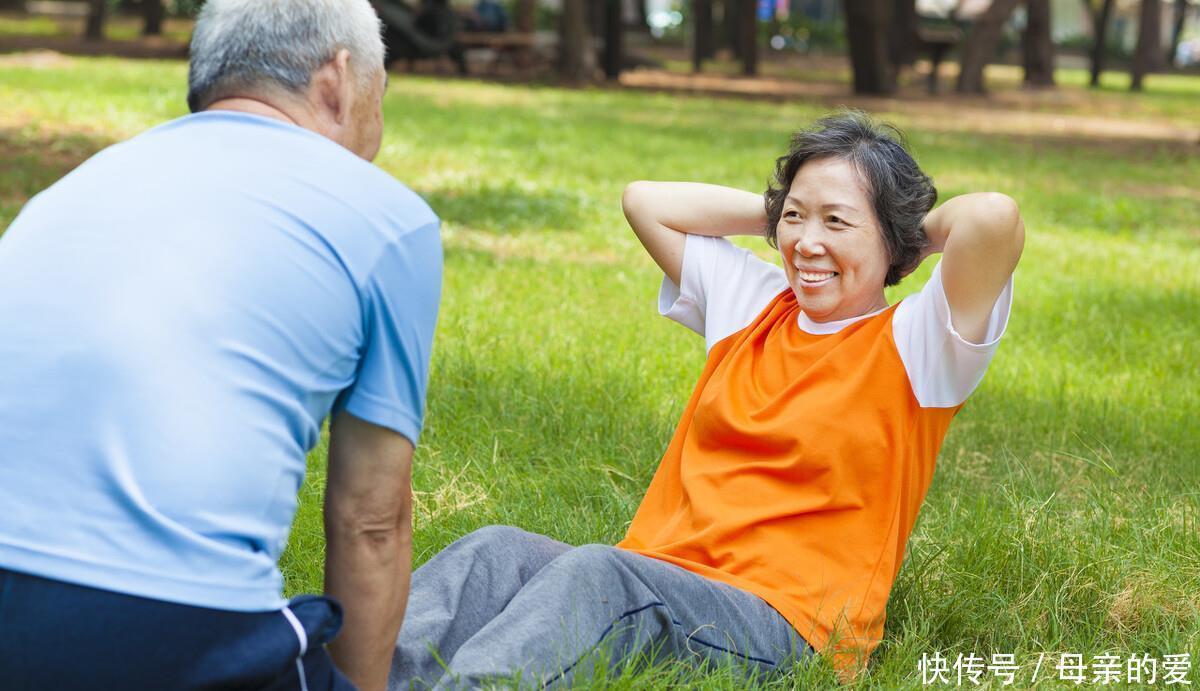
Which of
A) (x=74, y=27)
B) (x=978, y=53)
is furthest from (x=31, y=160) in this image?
(x=74, y=27)

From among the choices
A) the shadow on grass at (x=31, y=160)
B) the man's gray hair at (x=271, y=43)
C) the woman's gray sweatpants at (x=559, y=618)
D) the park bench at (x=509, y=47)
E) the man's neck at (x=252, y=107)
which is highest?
the man's gray hair at (x=271, y=43)

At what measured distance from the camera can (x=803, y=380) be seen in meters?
2.88

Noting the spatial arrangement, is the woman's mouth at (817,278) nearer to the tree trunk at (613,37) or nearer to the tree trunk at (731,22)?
the tree trunk at (613,37)

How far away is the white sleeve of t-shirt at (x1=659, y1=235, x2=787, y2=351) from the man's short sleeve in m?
1.21

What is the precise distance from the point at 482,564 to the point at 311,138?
108cm

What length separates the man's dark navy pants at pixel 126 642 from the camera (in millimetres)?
1777

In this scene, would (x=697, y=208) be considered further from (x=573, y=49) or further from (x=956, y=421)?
(x=573, y=49)

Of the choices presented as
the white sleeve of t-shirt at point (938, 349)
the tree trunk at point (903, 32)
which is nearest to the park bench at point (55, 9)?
the tree trunk at point (903, 32)

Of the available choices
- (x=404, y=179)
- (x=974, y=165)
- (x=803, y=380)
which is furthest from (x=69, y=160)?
(x=803, y=380)

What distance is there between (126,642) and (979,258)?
175cm

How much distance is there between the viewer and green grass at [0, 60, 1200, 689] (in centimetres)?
345

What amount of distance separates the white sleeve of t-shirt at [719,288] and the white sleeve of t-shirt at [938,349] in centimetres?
40

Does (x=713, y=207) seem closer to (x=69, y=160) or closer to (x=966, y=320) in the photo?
(x=966, y=320)

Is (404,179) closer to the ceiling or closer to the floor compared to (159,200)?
closer to the floor
